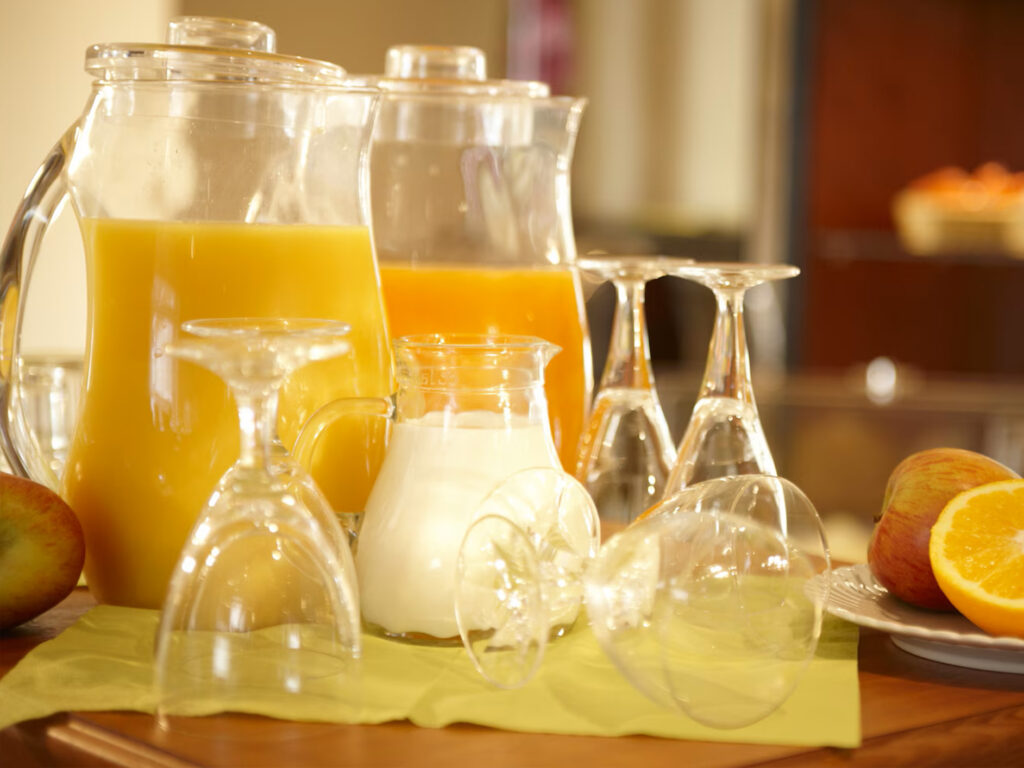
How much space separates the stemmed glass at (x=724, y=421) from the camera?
0.80 m

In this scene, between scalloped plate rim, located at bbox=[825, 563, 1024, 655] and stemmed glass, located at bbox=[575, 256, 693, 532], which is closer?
scalloped plate rim, located at bbox=[825, 563, 1024, 655]

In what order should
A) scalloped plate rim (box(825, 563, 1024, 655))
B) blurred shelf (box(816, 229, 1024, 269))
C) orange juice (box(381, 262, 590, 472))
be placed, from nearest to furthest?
scalloped plate rim (box(825, 563, 1024, 655))
orange juice (box(381, 262, 590, 472))
blurred shelf (box(816, 229, 1024, 269))

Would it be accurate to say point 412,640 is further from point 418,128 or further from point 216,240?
point 418,128

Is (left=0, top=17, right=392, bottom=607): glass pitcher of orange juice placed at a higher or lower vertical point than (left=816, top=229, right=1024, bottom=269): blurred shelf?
higher

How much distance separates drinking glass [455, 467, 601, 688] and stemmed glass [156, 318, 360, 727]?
58mm

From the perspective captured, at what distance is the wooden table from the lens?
541 mm

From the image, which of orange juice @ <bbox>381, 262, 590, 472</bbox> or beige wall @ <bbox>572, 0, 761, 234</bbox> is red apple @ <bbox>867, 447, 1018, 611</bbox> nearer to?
orange juice @ <bbox>381, 262, 590, 472</bbox>

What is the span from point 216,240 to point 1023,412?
2.34m

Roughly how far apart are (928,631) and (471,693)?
23 cm

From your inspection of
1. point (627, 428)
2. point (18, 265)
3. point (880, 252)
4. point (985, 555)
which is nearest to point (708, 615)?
point (985, 555)

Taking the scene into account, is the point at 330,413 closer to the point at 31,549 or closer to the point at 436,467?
the point at 436,467

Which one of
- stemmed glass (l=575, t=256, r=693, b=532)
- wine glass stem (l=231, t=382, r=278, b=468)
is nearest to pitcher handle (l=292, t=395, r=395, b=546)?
wine glass stem (l=231, t=382, r=278, b=468)

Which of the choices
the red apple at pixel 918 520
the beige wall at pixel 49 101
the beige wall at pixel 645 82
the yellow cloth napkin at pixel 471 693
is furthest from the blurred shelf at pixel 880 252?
the yellow cloth napkin at pixel 471 693

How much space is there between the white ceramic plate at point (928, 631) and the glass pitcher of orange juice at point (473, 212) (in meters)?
0.22
